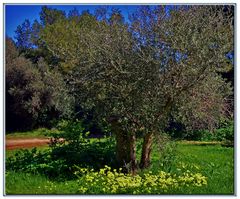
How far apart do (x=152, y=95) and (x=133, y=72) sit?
1.24 feet

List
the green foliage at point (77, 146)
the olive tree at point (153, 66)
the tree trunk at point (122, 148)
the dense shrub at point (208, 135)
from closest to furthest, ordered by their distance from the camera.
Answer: the olive tree at point (153, 66) < the dense shrub at point (208, 135) < the tree trunk at point (122, 148) < the green foliage at point (77, 146)

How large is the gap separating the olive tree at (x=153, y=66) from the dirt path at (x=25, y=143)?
1110mm

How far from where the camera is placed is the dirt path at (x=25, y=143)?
689cm

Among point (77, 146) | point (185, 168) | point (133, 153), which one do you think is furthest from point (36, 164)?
point (185, 168)

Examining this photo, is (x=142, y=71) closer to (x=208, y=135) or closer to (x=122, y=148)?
(x=122, y=148)

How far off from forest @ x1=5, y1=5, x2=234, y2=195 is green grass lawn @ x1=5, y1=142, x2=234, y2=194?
0.02 meters

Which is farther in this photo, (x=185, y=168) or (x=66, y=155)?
(x=66, y=155)

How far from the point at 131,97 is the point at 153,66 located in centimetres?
49

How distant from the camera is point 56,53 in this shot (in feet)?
24.4

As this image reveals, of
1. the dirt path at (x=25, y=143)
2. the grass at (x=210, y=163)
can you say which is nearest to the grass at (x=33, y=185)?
the dirt path at (x=25, y=143)

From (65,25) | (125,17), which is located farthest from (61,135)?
(125,17)

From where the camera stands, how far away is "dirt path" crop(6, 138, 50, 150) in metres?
6.89

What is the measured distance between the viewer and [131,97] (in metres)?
6.51

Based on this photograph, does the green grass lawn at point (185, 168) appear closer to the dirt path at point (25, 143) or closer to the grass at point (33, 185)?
the grass at point (33, 185)
